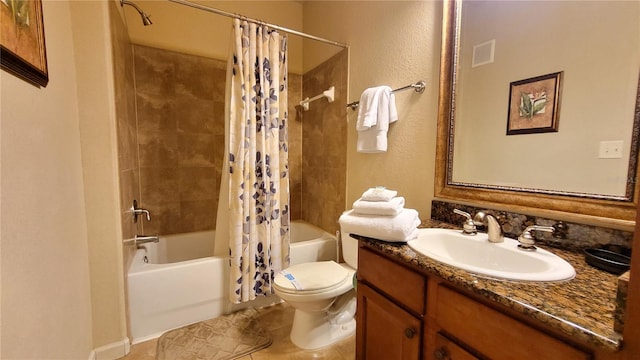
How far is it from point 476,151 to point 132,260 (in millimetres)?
2149

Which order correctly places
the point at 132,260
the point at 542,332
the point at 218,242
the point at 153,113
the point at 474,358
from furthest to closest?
the point at 153,113 → the point at 218,242 → the point at 132,260 → the point at 474,358 → the point at 542,332

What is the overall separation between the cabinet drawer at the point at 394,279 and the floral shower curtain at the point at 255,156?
0.94 meters

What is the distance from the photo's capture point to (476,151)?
118 centimetres

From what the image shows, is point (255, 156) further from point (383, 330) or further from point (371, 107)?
point (383, 330)

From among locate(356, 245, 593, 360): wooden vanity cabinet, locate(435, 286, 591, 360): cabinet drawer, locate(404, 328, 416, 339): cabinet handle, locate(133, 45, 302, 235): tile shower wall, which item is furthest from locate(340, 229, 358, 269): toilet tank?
locate(133, 45, 302, 235): tile shower wall

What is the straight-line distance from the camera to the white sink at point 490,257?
0.67m

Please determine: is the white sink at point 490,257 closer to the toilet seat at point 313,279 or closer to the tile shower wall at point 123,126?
the toilet seat at point 313,279

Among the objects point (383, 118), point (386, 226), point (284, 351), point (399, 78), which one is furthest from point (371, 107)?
point (284, 351)

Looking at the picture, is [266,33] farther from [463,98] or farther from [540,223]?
[540,223]

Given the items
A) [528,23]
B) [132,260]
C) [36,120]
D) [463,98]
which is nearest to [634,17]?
[528,23]

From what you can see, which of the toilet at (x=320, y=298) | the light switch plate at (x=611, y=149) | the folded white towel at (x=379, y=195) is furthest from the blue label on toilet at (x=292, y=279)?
the light switch plate at (x=611, y=149)

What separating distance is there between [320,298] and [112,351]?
3.93 feet

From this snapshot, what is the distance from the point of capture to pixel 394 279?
0.89 meters

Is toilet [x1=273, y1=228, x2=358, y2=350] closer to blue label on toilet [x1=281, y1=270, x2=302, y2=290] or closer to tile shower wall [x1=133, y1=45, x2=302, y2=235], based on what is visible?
blue label on toilet [x1=281, y1=270, x2=302, y2=290]
